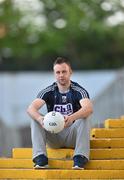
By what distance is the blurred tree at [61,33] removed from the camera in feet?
129

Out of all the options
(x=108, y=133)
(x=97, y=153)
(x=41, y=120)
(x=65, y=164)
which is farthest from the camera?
(x=108, y=133)

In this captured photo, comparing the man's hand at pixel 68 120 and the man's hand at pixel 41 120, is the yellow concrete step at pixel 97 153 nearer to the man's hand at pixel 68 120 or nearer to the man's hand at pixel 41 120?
the man's hand at pixel 68 120

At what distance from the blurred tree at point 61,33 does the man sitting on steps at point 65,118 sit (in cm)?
2534

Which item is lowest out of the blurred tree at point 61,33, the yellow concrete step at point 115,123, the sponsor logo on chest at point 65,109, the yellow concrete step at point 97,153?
the yellow concrete step at point 97,153

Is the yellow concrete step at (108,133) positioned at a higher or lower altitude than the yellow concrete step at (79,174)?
higher

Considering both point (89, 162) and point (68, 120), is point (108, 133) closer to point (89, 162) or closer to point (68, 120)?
point (89, 162)

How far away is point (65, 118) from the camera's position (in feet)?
38.4

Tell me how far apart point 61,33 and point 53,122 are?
98.8 ft

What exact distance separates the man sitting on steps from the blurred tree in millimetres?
25341

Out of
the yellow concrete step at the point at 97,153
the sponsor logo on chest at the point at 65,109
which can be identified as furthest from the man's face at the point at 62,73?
the yellow concrete step at the point at 97,153

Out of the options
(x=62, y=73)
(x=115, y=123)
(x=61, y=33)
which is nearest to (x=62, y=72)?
(x=62, y=73)

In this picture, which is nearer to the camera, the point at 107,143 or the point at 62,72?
the point at 62,72

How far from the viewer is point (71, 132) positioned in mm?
11867

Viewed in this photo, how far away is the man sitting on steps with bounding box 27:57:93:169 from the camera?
11.6m
